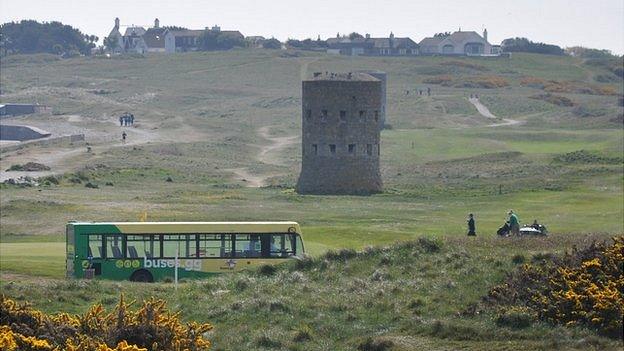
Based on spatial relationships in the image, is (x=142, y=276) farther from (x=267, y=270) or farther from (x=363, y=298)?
(x=363, y=298)

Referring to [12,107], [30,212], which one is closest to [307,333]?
[30,212]

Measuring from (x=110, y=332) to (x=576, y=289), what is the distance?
7508 millimetres

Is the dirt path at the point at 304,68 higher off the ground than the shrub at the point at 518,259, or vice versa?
the shrub at the point at 518,259

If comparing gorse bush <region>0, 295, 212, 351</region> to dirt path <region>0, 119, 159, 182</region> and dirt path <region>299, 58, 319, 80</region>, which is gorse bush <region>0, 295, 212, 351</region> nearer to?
dirt path <region>0, 119, 159, 182</region>

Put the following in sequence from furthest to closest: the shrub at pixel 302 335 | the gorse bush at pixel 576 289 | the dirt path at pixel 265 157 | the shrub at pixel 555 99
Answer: the shrub at pixel 555 99
the dirt path at pixel 265 157
the shrub at pixel 302 335
the gorse bush at pixel 576 289

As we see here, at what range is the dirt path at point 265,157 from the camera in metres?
73.1

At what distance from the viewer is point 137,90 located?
513 ft

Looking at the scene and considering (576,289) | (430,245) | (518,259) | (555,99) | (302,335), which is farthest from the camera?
(555,99)

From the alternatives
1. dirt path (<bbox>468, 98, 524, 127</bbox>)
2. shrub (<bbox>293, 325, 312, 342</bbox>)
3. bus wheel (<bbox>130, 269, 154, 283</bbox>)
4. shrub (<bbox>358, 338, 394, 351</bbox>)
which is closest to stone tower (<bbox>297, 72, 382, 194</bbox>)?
bus wheel (<bbox>130, 269, 154, 283</bbox>)

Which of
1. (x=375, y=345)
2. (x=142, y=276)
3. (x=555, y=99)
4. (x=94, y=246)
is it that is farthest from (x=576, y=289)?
(x=555, y=99)

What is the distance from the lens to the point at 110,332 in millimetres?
20141

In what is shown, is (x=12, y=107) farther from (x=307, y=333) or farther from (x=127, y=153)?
(x=307, y=333)

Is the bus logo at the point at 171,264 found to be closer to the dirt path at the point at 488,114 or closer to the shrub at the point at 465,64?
the dirt path at the point at 488,114

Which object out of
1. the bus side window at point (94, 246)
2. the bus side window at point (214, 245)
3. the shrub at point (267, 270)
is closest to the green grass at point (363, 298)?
the shrub at point (267, 270)
